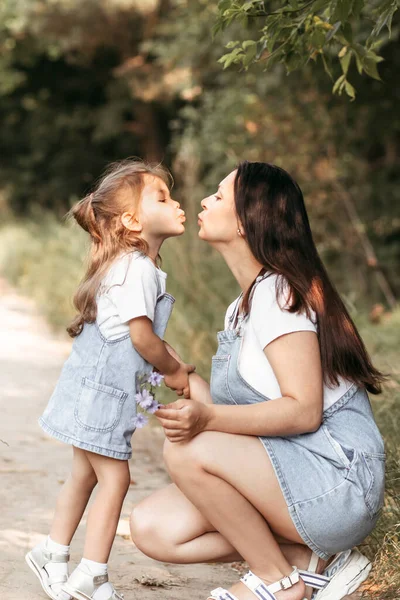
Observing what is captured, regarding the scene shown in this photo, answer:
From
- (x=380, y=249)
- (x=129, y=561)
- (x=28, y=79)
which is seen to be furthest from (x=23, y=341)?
(x=28, y=79)

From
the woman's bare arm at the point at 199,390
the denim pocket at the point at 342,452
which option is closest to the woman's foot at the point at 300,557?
the denim pocket at the point at 342,452

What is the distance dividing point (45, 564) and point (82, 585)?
21 cm

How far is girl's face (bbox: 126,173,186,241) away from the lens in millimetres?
3100

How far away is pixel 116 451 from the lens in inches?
116

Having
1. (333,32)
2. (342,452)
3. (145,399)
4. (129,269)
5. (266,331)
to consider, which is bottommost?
(342,452)

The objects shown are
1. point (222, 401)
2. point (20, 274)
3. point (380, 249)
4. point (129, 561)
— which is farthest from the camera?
point (20, 274)

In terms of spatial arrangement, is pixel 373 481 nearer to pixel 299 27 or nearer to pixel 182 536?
pixel 182 536

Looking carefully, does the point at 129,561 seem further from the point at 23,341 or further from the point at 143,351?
the point at 23,341

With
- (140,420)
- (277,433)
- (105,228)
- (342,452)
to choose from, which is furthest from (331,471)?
(105,228)

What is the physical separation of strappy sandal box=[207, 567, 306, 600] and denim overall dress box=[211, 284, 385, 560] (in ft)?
0.39

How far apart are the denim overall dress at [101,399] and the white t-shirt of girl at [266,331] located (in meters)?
0.39

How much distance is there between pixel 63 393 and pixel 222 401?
0.53 m

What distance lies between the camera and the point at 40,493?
434cm

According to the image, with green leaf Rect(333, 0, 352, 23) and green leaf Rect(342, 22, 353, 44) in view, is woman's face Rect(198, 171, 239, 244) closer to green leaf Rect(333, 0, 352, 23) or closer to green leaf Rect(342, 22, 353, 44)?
green leaf Rect(333, 0, 352, 23)
